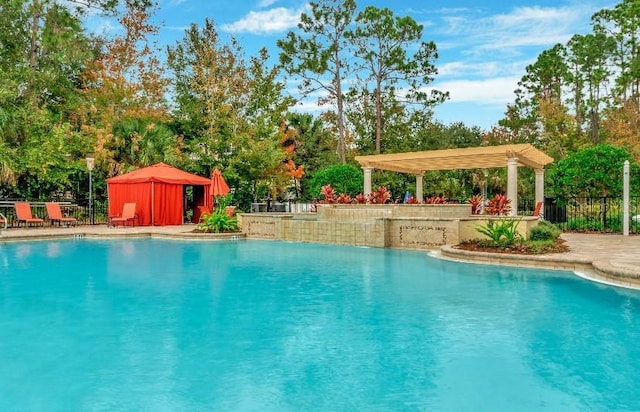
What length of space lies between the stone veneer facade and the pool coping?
0.71 m

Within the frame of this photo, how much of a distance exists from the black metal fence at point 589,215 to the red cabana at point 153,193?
1349 cm

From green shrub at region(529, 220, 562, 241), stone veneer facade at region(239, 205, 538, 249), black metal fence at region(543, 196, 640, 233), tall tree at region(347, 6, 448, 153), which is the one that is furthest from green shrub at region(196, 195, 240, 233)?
tall tree at region(347, 6, 448, 153)

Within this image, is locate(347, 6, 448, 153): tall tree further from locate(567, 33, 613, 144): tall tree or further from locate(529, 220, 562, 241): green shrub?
locate(529, 220, 562, 241): green shrub

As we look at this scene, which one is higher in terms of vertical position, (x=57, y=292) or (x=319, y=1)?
(x=319, y=1)

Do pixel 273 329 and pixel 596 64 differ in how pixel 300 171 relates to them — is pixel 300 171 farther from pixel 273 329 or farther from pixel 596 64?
pixel 273 329

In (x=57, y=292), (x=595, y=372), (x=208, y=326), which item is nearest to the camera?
(x=595, y=372)

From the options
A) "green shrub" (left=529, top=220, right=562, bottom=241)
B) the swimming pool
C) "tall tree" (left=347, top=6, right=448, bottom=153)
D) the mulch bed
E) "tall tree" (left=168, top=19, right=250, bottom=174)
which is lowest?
the swimming pool

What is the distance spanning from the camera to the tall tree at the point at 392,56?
28.8m

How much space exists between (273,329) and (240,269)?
4573 millimetres

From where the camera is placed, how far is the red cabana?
20.5 m

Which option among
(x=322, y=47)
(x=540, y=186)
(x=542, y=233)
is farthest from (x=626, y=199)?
(x=322, y=47)

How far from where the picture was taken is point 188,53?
29547 mm

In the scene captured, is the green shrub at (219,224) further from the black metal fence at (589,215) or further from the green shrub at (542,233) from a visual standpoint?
the black metal fence at (589,215)

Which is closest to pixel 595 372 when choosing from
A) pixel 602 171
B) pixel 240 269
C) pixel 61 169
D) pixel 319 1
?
pixel 240 269
